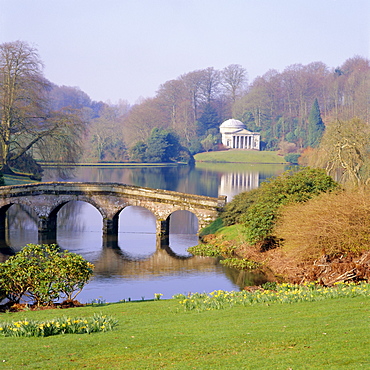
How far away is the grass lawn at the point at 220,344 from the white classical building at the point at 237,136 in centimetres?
15152

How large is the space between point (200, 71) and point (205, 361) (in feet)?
597

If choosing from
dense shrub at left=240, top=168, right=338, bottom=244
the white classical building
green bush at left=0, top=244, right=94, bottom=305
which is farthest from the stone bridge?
the white classical building

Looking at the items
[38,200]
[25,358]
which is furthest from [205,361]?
[38,200]

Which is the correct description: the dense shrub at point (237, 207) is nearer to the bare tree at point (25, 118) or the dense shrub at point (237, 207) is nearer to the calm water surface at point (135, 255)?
the calm water surface at point (135, 255)

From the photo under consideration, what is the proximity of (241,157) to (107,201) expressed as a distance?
106946 mm

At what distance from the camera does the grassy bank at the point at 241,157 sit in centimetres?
15162

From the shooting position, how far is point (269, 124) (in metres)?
175

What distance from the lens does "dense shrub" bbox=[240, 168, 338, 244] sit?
128 ft

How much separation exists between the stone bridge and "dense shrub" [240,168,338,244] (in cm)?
751

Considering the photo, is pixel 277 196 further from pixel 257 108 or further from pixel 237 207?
pixel 257 108

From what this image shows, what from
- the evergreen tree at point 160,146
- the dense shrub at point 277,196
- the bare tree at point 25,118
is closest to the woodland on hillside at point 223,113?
the evergreen tree at point 160,146

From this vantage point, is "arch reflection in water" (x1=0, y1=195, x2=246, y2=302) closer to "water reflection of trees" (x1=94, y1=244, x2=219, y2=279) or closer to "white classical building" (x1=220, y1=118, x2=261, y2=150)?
"water reflection of trees" (x1=94, y1=244, x2=219, y2=279)

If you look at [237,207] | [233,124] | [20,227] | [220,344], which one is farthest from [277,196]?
[233,124]

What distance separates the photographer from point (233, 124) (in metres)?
174
